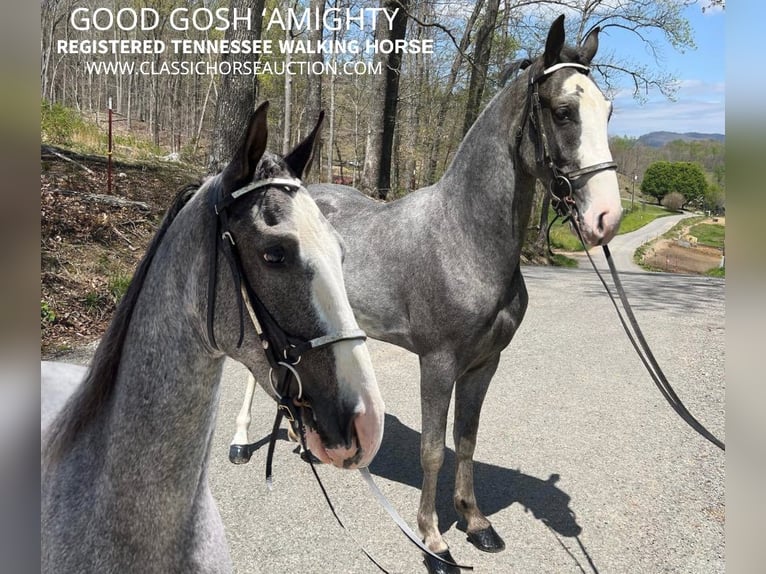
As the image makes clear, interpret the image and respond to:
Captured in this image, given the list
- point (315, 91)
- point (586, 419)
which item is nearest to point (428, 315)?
point (586, 419)

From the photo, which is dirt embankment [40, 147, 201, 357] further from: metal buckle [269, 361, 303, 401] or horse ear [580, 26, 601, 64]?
horse ear [580, 26, 601, 64]

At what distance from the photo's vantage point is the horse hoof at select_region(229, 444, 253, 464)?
3441mm

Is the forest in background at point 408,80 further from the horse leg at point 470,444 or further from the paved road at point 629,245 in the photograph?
the paved road at point 629,245

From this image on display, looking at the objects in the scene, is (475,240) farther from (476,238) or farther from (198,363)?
(198,363)

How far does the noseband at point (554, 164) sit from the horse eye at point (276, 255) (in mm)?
1419

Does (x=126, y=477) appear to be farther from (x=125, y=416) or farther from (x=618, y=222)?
(x=618, y=222)

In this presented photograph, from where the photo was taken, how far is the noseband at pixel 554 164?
2105 millimetres

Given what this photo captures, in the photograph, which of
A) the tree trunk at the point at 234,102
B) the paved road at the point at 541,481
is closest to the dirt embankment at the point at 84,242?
the paved road at the point at 541,481

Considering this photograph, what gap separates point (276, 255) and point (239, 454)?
268cm

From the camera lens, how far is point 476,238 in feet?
8.23
